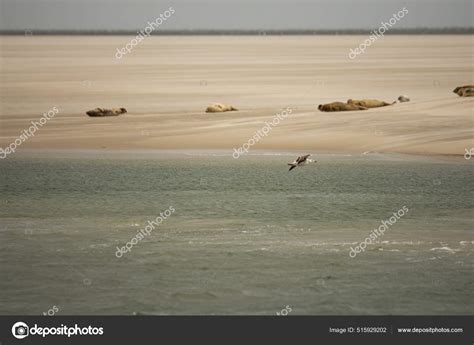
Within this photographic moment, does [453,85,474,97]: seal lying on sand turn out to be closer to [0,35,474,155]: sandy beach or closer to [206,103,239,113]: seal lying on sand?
[0,35,474,155]: sandy beach

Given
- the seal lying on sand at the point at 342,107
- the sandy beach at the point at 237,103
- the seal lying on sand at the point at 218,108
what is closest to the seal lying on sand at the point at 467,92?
the sandy beach at the point at 237,103

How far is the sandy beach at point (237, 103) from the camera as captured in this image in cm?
2839

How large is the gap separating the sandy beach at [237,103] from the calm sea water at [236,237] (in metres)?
3.08

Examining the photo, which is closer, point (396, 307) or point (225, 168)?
point (396, 307)

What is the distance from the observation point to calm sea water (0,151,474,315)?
13.3 metres

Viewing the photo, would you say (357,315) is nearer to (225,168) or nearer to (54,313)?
(54,313)

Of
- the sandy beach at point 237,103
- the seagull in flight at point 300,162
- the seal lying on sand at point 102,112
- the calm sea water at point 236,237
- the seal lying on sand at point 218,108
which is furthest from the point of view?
the seal lying on sand at point 218,108

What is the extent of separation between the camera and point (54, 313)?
12656 mm

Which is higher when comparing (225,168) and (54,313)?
(225,168)

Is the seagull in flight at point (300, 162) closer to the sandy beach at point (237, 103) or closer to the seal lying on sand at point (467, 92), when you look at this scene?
the sandy beach at point (237, 103)

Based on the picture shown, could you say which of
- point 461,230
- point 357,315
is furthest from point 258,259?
point 461,230
